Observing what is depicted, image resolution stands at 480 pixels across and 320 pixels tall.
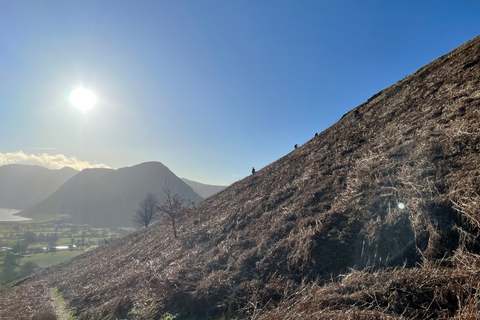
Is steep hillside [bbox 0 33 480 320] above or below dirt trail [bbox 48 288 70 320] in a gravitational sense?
above

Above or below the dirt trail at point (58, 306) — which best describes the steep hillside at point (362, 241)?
above

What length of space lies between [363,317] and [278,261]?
13.2 ft

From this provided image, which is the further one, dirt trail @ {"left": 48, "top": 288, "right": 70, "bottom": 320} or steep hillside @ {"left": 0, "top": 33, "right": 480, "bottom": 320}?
dirt trail @ {"left": 48, "top": 288, "right": 70, "bottom": 320}

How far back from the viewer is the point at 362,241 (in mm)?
6801

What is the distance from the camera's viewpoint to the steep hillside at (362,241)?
4.78 meters

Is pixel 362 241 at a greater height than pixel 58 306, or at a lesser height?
greater

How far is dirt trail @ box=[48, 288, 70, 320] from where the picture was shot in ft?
42.7

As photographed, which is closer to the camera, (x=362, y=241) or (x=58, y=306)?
(x=362, y=241)

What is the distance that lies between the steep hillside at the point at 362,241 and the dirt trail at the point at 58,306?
547 mm

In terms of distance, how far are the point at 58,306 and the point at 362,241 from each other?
20.6 m

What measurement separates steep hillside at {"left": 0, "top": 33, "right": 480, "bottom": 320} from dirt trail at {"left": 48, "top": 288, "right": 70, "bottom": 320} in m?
0.55

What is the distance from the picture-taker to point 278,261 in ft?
26.4

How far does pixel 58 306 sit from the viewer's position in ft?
50.1

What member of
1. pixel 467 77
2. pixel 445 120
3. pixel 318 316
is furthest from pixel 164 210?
pixel 467 77
